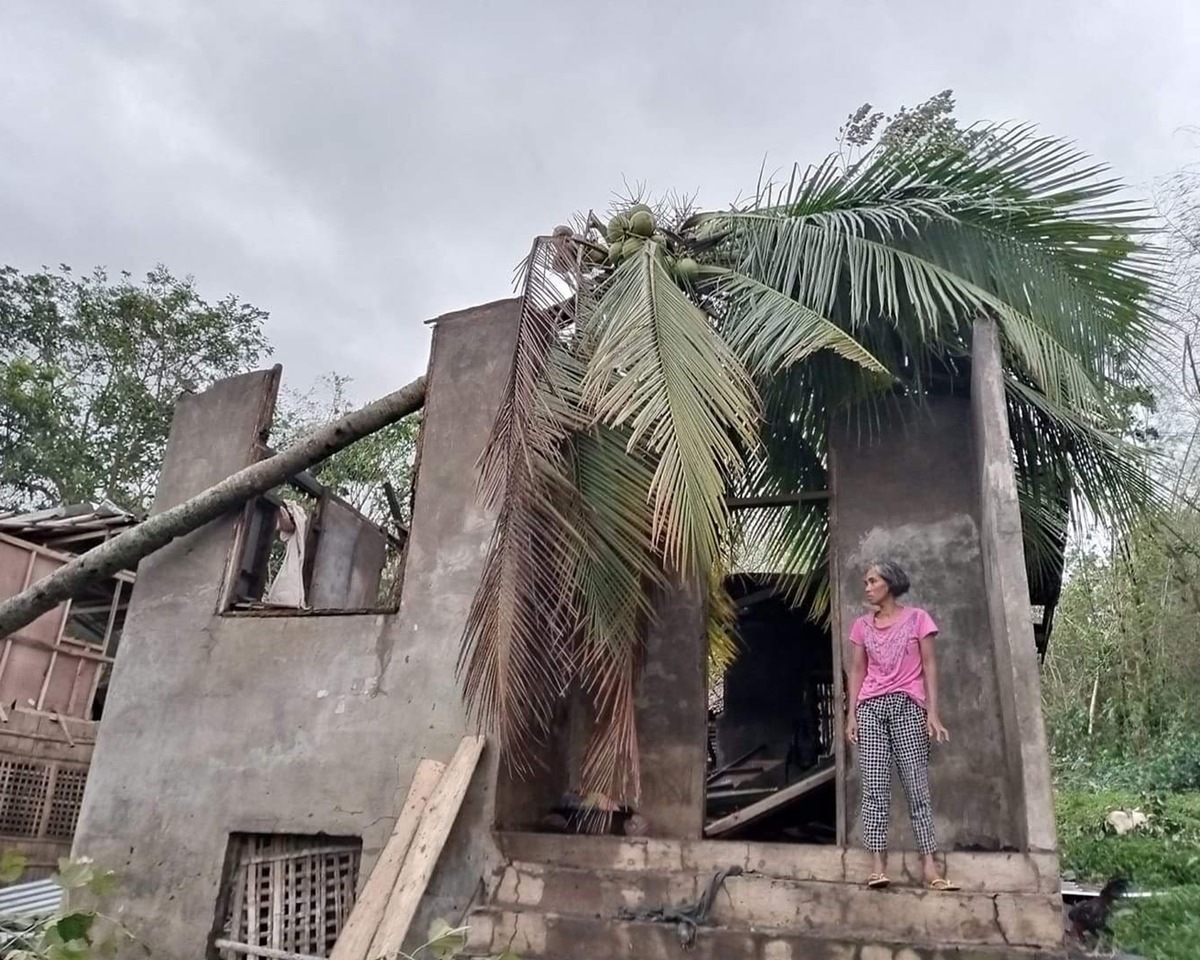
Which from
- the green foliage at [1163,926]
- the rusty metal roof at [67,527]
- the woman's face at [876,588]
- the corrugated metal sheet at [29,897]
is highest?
the rusty metal roof at [67,527]

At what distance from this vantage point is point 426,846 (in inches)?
201

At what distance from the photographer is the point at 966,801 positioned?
524 cm

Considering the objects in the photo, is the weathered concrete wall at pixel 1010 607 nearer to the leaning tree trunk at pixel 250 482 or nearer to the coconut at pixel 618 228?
the coconut at pixel 618 228

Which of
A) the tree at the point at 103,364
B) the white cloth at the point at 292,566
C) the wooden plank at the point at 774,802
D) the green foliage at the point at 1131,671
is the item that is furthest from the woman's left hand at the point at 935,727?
the tree at the point at 103,364

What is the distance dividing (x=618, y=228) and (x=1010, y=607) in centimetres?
352

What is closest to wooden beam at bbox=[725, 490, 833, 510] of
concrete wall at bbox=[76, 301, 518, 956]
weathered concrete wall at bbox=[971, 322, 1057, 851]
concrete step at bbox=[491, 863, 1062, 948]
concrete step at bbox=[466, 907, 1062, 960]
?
weathered concrete wall at bbox=[971, 322, 1057, 851]

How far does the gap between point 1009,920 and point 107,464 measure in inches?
660

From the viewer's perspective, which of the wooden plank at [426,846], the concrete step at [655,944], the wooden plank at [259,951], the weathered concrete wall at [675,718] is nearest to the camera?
the concrete step at [655,944]

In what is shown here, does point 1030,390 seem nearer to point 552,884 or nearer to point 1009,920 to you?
point 1009,920

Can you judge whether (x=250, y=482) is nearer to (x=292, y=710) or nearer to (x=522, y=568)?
(x=292, y=710)

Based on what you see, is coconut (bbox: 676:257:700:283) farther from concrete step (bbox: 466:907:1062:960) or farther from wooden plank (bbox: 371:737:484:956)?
concrete step (bbox: 466:907:1062:960)

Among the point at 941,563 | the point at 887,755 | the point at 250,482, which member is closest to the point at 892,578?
the point at 887,755

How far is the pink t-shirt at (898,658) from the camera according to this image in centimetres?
446

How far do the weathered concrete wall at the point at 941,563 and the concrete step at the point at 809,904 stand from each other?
2.95ft
